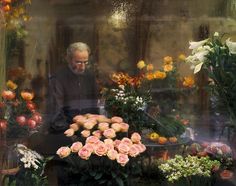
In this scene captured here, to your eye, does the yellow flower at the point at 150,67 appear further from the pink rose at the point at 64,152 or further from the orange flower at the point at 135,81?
the pink rose at the point at 64,152

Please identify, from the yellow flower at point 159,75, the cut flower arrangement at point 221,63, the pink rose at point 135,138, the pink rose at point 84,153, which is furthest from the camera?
the yellow flower at point 159,75

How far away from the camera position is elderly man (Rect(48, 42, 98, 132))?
4.93 metres

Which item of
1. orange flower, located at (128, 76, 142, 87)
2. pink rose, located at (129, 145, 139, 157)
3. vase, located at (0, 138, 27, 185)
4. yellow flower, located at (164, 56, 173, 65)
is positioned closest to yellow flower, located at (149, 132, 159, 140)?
pink rose, located at (129, 145, 139, 157)

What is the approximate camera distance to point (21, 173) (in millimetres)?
4285

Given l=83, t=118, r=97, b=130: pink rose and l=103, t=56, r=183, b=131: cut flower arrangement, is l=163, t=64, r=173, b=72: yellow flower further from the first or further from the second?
l=83, t=118, r=97, b=130: pink rose

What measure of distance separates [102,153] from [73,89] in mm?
967

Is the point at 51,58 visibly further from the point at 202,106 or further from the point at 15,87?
the point at 202,106

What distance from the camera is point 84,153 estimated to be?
415 centimetres

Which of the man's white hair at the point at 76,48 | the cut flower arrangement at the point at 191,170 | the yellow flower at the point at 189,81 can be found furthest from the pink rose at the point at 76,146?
the yellow flower at the point at 189,81

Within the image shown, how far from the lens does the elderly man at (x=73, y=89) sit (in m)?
4.93

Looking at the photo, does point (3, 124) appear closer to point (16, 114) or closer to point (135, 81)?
point (16, 114)

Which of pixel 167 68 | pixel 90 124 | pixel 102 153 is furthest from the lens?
pixel 167 68

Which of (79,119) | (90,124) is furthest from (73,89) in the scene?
(90,124)

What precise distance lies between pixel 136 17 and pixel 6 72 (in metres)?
1.23
